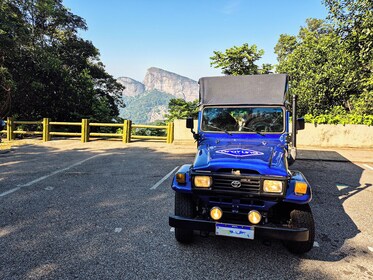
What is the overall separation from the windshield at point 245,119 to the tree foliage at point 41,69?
14.5 m

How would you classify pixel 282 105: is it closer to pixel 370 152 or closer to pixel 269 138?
pixel 269 138

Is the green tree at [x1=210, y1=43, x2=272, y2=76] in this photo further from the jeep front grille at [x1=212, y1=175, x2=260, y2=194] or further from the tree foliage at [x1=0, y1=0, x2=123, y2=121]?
the jeep front grille at [x1=212, y1=175, x2=260, y2=194]

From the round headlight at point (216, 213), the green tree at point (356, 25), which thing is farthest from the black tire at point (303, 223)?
→ the green tree at point (356, 25)

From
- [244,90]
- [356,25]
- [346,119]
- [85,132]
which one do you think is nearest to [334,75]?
[346,119]

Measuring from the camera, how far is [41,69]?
1778 centimetres

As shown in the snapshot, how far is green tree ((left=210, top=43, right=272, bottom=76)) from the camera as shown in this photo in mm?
24672

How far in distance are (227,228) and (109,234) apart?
1.87 metres

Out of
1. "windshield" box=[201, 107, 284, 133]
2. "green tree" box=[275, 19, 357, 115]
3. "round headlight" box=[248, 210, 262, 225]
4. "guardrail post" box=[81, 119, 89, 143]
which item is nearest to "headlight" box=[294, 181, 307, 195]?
"round headlight" box=[248, 210, 262, 225]

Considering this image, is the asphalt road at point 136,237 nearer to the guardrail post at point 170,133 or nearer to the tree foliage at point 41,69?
the guardrail post at point 170,133

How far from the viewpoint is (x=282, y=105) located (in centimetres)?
466

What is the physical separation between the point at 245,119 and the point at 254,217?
216cm

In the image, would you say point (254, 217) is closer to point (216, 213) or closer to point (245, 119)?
point (216, 213)

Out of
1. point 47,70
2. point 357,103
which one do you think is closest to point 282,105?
point 357,103

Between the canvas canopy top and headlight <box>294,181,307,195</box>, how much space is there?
2047 mm
